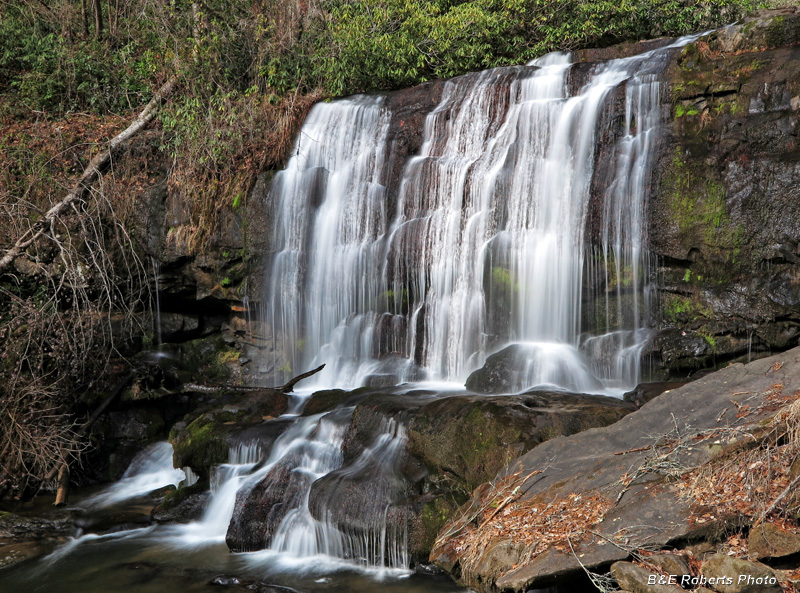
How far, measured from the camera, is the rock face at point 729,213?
8484mm

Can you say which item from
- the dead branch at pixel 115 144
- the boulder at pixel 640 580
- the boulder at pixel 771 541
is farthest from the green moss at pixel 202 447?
the boulder at pixel 771 541

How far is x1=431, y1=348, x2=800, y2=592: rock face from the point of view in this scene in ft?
15.5

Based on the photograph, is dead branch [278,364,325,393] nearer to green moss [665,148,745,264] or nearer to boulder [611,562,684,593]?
green moss [665,148,745,264]

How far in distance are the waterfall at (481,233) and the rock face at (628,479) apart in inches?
107

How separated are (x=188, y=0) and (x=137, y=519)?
1157 cm

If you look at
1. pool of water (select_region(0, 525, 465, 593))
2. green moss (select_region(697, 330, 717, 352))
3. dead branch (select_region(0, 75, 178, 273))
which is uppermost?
dead branch (select_region(0, 75, 178, 273))

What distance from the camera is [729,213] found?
348 inches

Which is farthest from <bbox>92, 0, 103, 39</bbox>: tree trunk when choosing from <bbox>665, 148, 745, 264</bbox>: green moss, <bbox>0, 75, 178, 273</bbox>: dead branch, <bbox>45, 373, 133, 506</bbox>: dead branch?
<bbox>665, 148, 745, 264</bbox>: green moss

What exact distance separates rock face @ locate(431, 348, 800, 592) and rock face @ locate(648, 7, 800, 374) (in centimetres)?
262

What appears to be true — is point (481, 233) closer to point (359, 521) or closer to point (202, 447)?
point (202, 447)

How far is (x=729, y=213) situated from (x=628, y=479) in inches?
192

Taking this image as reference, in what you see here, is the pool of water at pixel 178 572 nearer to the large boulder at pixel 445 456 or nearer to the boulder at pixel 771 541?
the large boulder at pixel 445 456

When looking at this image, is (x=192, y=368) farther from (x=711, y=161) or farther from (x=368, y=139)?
(x=711, y=161)

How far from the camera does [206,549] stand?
741cm
